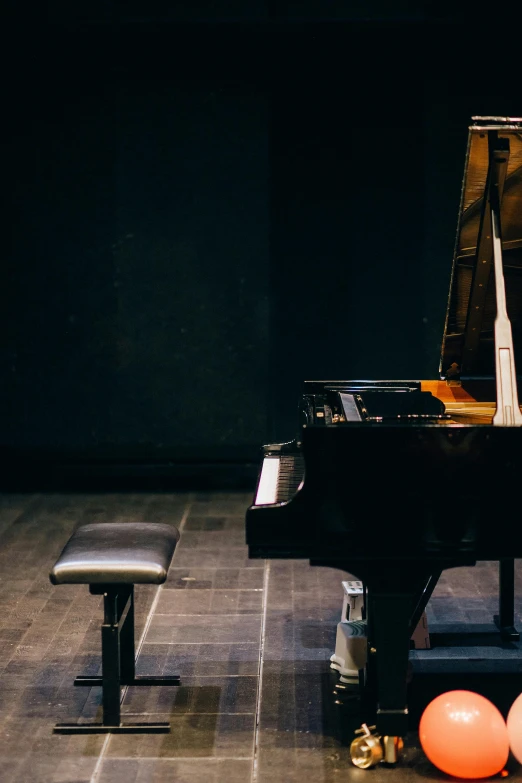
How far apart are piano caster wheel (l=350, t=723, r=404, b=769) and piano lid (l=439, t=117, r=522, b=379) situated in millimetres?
1342

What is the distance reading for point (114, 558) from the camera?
9.69 feet

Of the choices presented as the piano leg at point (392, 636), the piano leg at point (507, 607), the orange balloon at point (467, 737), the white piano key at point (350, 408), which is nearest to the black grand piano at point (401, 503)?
the piano leg at point (392, 636)

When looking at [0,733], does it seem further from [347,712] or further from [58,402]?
[58,402]

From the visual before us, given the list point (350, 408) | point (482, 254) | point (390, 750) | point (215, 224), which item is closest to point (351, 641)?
point (390, 750)

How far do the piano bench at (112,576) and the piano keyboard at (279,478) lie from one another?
410 mm

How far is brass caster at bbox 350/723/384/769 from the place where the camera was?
9.04 feet

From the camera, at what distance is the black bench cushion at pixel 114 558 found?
291cm

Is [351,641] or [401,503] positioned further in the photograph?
[351,641]

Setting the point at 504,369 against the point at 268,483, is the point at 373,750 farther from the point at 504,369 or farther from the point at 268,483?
the point at 504,369

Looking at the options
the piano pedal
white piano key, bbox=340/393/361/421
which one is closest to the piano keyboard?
white piano key, bbox=340/393/361/421

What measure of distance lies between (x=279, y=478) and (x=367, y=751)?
2.71 ft

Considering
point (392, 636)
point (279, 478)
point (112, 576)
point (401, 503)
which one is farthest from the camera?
point (279, 478)

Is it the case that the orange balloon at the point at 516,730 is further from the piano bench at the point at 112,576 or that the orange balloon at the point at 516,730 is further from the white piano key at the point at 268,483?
the piano bench at the point at 112,576

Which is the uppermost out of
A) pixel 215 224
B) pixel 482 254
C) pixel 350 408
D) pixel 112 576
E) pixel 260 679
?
pixel 215 224
